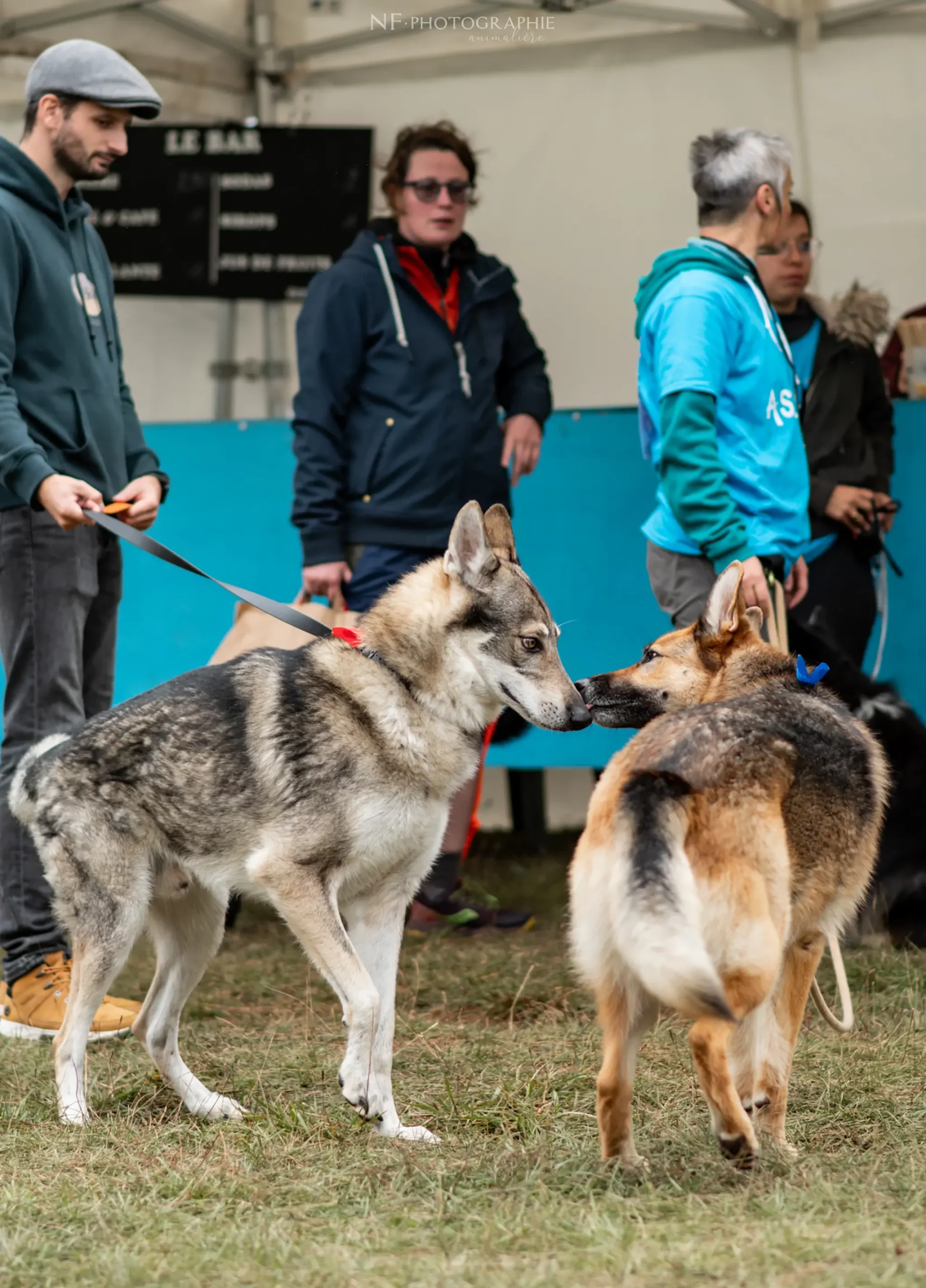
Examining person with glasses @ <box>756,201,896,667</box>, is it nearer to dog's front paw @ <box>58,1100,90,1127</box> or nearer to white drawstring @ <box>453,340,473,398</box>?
white drawstring @ <box>453,340,473,398</box>

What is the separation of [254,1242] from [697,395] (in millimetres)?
2361

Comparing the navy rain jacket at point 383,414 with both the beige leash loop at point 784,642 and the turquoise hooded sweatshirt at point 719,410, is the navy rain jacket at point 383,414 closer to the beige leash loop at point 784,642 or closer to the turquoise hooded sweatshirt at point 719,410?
the turquoise hooded sweatshirt at point 719,410

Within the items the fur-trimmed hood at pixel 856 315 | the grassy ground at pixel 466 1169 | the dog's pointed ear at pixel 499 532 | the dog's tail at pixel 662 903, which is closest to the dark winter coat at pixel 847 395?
the fur-trimmed hood at pixel 856 315

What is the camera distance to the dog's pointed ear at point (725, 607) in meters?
3.28

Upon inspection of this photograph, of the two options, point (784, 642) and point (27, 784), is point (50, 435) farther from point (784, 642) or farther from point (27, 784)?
point (784, 642)

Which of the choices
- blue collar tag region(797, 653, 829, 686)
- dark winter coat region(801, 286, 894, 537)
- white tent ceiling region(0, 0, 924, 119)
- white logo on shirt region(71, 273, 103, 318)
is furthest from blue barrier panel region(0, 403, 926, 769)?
blue collar tag region(797, 653, 829, 686)

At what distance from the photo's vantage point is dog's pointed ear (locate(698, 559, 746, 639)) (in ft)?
10.7

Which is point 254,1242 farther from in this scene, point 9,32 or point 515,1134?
point 9,32

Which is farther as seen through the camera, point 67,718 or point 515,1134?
point 67,718

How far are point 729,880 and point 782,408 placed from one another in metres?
1.87

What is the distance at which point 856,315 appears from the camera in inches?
212

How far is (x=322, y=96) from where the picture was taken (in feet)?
22.0

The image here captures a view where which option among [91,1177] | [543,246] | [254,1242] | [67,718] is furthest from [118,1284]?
[543,246]

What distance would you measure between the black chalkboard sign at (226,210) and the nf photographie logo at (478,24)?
593 mm
